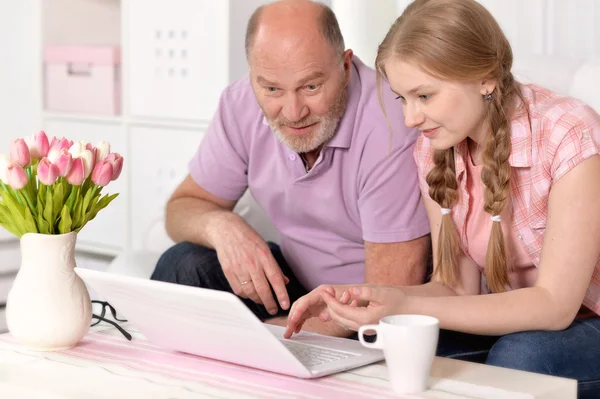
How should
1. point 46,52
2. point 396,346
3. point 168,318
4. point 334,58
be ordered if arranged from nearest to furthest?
point 396,346
point 168,318
point 334,58
point 46,52

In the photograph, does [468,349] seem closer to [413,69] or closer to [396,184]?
[396,184]

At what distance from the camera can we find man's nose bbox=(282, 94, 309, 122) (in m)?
1.75

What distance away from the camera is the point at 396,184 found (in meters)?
1.80

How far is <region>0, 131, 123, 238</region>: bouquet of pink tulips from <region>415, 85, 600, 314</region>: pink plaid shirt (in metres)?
0.59

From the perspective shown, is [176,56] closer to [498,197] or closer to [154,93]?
[154,93]

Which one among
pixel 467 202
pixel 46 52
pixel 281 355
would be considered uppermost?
pixel 46 52

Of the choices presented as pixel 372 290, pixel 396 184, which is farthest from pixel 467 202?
pixel 372 290

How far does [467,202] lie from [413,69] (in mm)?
277

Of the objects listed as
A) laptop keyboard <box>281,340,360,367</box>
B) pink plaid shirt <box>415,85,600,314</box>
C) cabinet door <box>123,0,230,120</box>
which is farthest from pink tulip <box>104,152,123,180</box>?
cabinet door <box>123,0,230,120</box>

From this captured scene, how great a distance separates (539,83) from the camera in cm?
191

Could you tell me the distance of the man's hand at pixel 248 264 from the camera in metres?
1.75

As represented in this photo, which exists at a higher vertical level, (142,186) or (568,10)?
(568,10)

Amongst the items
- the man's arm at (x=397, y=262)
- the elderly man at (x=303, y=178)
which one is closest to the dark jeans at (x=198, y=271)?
the elderly man at (x=303, y=178)

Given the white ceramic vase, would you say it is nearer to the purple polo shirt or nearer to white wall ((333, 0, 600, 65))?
the purple polo shirt
